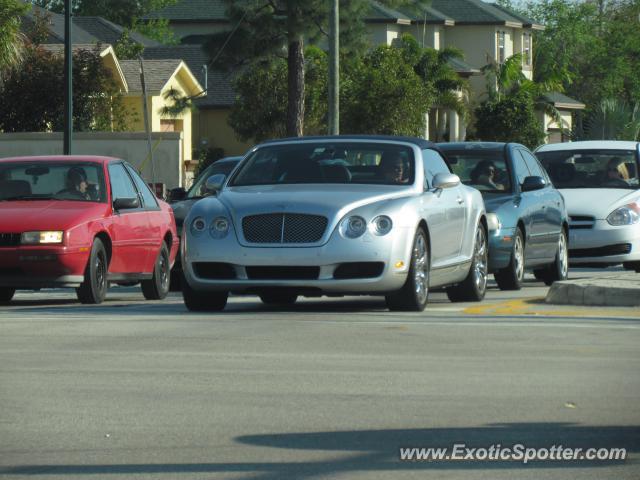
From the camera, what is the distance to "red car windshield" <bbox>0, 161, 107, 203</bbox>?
16.4 m

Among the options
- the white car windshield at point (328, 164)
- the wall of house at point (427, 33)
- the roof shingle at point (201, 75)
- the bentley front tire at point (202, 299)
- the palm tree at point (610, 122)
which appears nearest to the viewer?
the bentley front tire at point (202, 299)

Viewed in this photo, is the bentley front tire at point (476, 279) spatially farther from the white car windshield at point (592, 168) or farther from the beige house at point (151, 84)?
the beige house at point (151, 84)

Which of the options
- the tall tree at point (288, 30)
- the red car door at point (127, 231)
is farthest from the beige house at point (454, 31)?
the red car door at point (127, 231)

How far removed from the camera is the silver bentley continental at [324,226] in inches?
529

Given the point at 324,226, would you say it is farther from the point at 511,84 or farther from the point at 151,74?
the point at 511,84

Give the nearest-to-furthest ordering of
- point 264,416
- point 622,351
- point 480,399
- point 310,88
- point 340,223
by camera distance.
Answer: point 264,416, point 480,399, point 622,351, point 340,223, point 310,88

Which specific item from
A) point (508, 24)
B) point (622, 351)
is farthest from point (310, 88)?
point (622, 351)

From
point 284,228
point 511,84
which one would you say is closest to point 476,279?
point 284,228

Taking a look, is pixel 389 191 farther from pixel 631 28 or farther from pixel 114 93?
pixel 631 28

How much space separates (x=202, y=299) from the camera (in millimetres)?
14219

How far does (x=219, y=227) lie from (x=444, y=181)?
2.12 meters

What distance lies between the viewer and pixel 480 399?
8469 millimetres

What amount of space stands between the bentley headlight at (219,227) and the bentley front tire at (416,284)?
1.44 m

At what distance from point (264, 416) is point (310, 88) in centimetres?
5767
